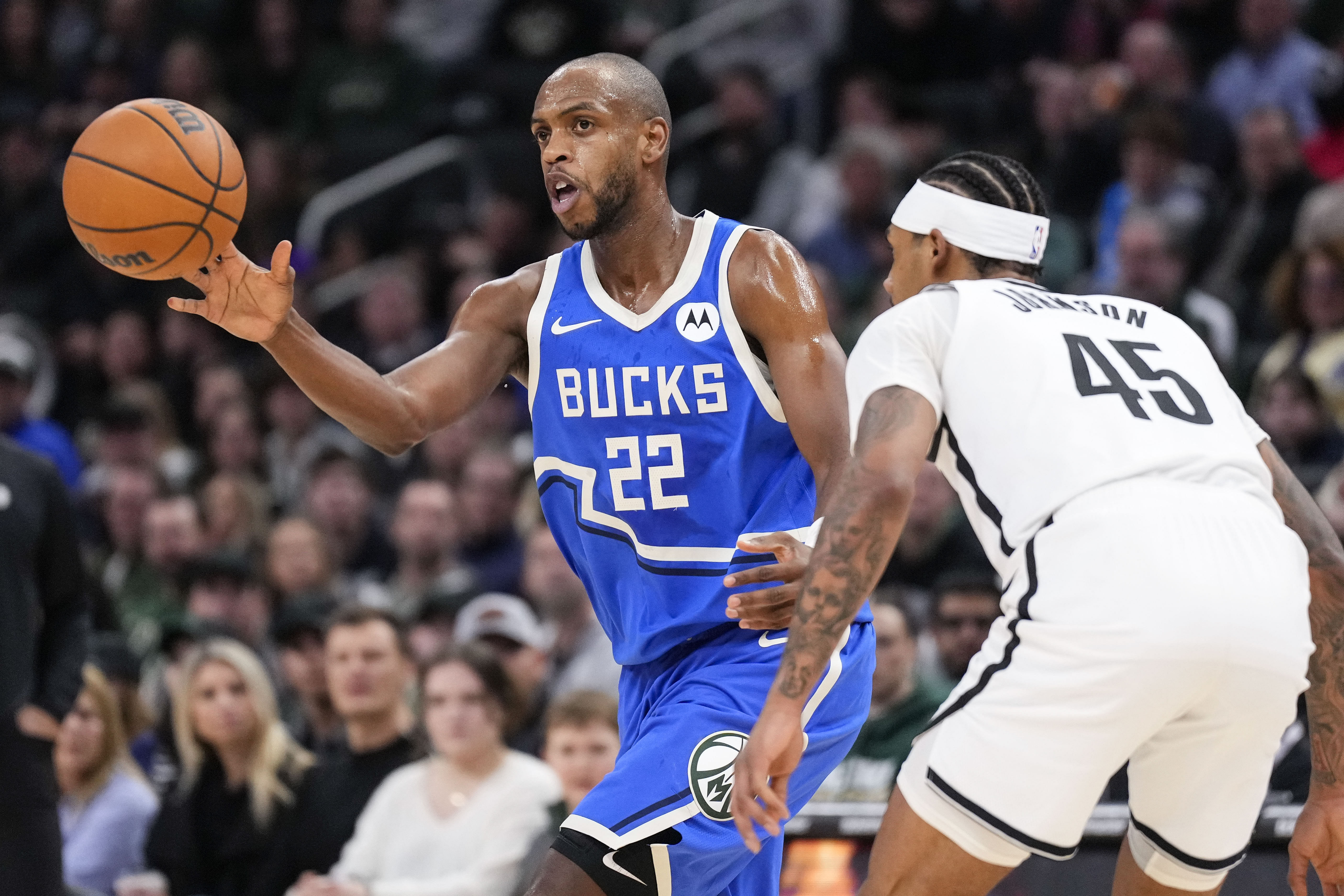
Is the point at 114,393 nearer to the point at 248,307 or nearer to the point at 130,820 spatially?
the point at 130,820

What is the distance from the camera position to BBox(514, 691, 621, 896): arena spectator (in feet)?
21.9

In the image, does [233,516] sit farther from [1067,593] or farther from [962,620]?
[1067,593]

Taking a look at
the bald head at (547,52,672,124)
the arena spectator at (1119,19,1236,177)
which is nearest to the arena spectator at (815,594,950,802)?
the bald head at (547,52,672,124)

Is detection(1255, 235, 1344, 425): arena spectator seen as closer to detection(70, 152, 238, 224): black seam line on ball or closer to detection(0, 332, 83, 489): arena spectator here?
detection(70, 152, 238, 224): black seam line on ball

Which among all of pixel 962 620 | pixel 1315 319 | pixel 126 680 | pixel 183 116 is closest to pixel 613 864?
pixel 183 116

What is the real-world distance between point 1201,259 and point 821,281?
7.12 feet

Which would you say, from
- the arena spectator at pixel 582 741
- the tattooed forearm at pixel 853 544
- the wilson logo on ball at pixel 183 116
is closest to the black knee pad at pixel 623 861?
the tattooed forearm at pixel 853 544

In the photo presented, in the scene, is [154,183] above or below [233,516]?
above

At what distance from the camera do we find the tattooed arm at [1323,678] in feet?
12.9

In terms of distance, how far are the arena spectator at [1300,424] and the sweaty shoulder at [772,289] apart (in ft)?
14.8

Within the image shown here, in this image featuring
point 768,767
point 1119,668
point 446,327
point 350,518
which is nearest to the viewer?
point 1119,668

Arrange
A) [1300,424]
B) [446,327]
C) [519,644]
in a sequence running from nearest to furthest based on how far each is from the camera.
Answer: [519,644], [1300,424], [446,327]

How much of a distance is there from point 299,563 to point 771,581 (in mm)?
6094

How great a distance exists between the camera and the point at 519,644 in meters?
8.02
